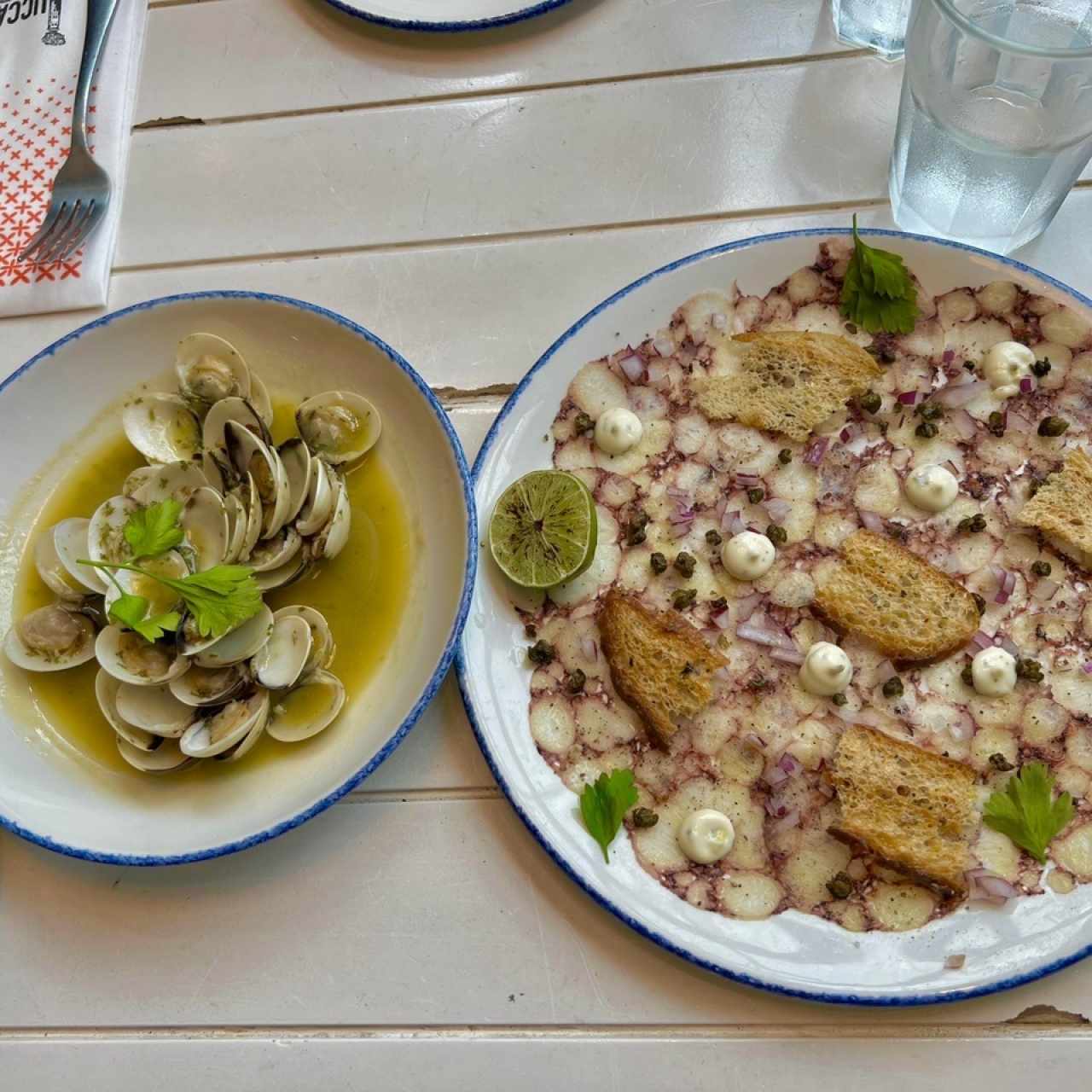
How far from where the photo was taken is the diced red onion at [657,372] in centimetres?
134

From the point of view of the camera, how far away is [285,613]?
1.22 metres

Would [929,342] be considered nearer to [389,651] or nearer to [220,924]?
[389,651]

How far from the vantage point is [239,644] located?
1176 mm

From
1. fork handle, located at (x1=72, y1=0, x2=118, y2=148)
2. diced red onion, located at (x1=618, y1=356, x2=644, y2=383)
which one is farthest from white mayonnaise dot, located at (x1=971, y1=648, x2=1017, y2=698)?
fork handle, located at (x1=72, y1=0, x2=118, y2=148)

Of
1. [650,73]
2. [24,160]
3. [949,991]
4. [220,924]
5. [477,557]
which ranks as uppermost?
[650,73]

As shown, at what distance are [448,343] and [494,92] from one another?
0.50 metres

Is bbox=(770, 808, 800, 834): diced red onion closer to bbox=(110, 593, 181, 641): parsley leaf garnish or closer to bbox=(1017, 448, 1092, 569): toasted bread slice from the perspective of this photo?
bbox=(1017, 448, 1092, 569): toasted bread slice

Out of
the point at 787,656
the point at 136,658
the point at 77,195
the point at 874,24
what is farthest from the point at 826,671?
the point at 77,195

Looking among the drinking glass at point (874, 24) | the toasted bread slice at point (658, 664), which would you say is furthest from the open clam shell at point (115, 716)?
the drinking glass at point (874, 24)

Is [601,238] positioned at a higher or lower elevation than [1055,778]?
higher

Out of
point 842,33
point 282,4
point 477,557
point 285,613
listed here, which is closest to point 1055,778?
point 477,557

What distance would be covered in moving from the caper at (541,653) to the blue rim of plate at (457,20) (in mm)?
1104

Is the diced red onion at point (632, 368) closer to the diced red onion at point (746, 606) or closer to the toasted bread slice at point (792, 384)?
the toasted bread slice at point (792, 384)

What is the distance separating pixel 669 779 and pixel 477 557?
14.7 inches
